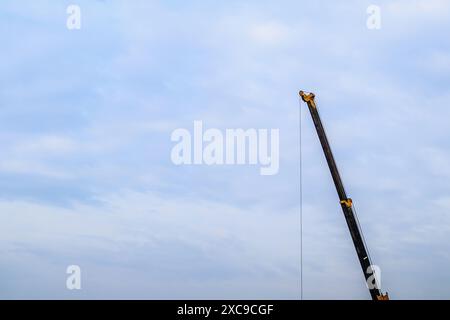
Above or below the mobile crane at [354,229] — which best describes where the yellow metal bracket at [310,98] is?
above

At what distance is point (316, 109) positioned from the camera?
218 ft

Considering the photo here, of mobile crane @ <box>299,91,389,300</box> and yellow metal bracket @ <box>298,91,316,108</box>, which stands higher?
yellow metal bracket @ <box>298,91,316,108</box>

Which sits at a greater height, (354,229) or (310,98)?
(310,98)
